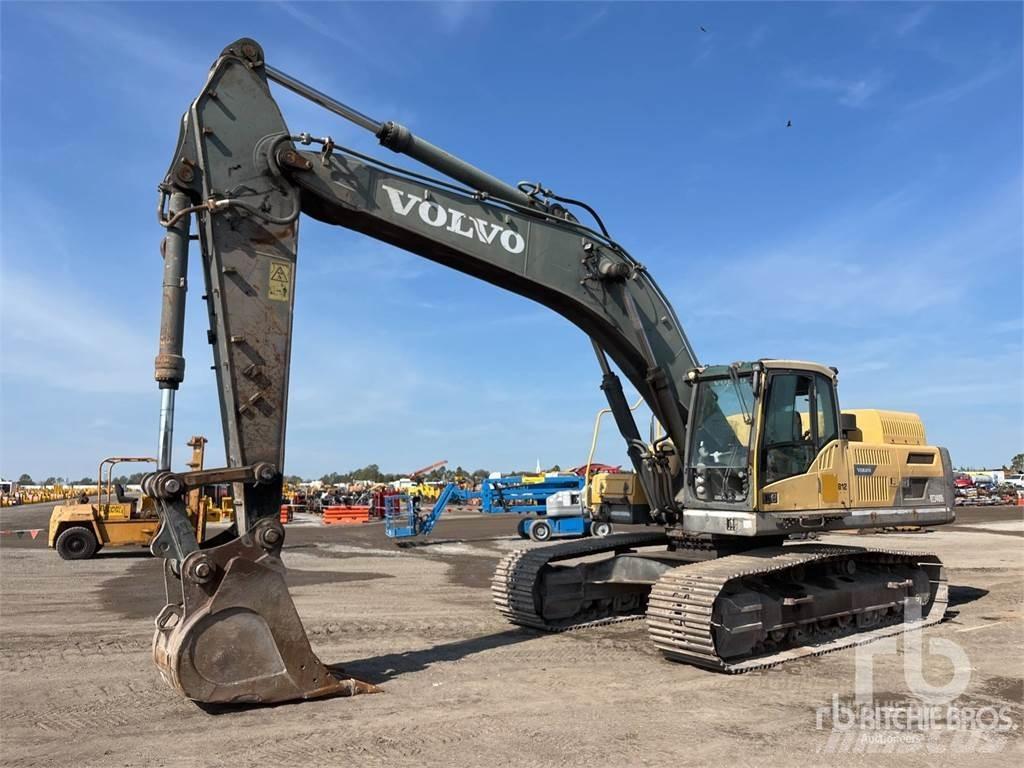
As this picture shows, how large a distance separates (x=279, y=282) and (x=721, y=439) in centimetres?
510

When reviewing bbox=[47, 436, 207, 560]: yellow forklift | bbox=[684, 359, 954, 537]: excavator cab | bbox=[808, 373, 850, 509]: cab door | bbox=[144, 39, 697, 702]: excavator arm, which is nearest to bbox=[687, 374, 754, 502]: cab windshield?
bbox=[684, 359, 954, 537]: excavator cab

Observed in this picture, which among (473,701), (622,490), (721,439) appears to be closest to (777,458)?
(721,439)

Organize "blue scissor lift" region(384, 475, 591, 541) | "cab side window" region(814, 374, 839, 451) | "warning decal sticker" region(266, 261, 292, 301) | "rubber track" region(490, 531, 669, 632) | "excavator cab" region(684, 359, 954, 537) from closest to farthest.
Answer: "warning decal sticker" region(266, 261, 292, 301)
"excavator cab" region(684, 359, 954, 537)
"cab side window" region(814, 374, 839, 451)
"rubber track" region(490, 531, 669, 632)
"blue scissor lift" region(384, 475, 591, 541)

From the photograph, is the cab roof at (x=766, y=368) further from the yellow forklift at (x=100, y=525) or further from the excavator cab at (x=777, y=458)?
the yellow forklift at (x=100, y=525)

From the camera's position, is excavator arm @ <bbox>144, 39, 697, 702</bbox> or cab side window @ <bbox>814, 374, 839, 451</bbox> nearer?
excavator arm @ <bbox>144, 39, 697, 702</bbox>

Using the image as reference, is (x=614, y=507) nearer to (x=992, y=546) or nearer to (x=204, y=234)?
(x=204, y=234)

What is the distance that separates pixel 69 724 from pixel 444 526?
28.3m

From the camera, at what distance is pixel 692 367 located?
9539mm

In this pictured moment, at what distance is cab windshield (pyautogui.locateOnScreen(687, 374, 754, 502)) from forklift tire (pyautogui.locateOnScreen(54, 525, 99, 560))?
54.8 feet

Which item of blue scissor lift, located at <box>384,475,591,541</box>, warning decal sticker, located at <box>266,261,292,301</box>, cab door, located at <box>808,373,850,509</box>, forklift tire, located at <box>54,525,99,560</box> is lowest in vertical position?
forklift tire, located at <box>54,525,99,560</box>

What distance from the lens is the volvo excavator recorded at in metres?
6.30

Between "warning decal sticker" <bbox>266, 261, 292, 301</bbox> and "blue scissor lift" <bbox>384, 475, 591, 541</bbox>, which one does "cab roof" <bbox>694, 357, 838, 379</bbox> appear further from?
"blue scissor lift" <bbox>384, 475, 591, 541</bbox>

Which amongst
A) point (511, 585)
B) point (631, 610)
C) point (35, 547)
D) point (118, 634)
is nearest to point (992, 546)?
point (631, 610)

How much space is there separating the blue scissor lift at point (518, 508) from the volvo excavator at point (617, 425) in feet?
46.1
